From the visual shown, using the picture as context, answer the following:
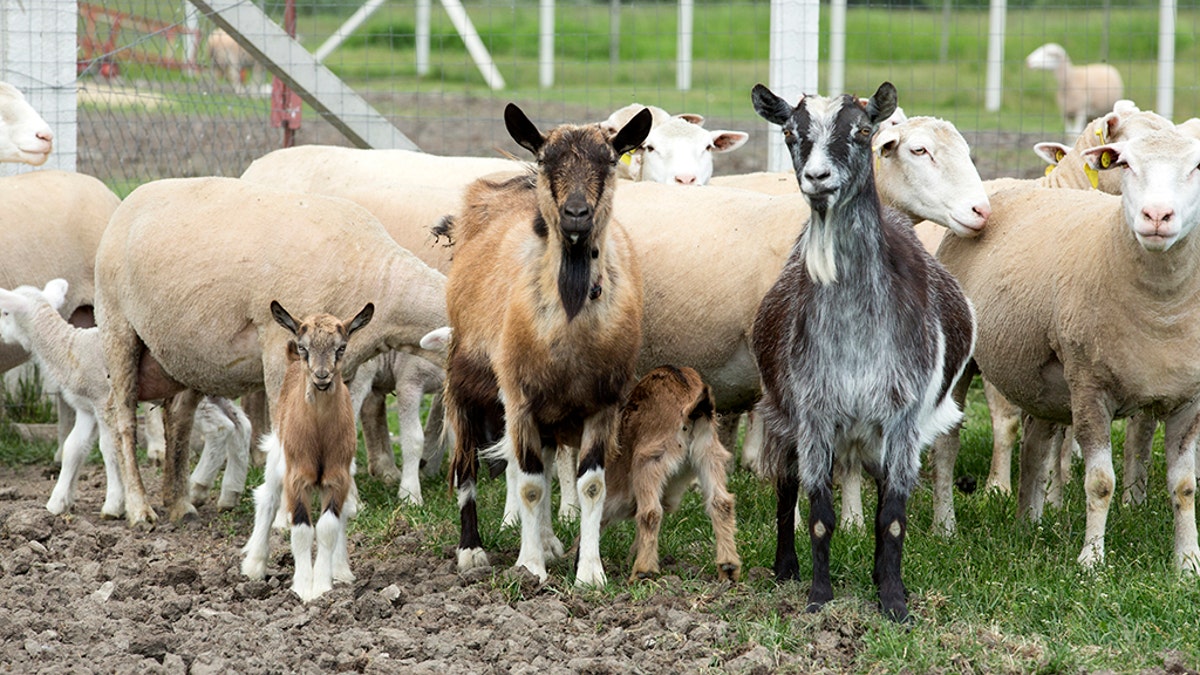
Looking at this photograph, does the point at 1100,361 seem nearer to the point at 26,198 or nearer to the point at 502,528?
the point at 502,528

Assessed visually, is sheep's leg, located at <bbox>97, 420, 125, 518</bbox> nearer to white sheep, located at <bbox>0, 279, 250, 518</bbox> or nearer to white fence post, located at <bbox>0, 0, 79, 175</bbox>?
white sheep, located at <bbox>0, 279, 250, 518</bbox>

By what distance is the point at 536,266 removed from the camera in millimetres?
6223

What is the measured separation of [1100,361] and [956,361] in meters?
0.76

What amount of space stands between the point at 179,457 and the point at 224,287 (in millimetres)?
1030

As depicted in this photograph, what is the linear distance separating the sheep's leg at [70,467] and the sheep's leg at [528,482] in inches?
104

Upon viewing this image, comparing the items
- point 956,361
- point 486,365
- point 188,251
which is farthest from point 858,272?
point 188,251


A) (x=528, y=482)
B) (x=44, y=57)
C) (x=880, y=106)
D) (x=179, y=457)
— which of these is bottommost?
(x=179, y=457)

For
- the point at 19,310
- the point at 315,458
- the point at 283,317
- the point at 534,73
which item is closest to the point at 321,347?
the point at 283,317

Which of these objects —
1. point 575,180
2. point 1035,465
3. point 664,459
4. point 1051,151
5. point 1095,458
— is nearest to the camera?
point 575,180

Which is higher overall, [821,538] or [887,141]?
[887,141]

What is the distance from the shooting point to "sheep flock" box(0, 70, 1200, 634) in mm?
5840

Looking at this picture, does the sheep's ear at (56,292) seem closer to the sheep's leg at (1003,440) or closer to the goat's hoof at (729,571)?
the goat's hoof at (729,571)

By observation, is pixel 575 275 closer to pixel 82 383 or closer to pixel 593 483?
pixel 593 483

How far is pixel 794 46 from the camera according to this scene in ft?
33.2
